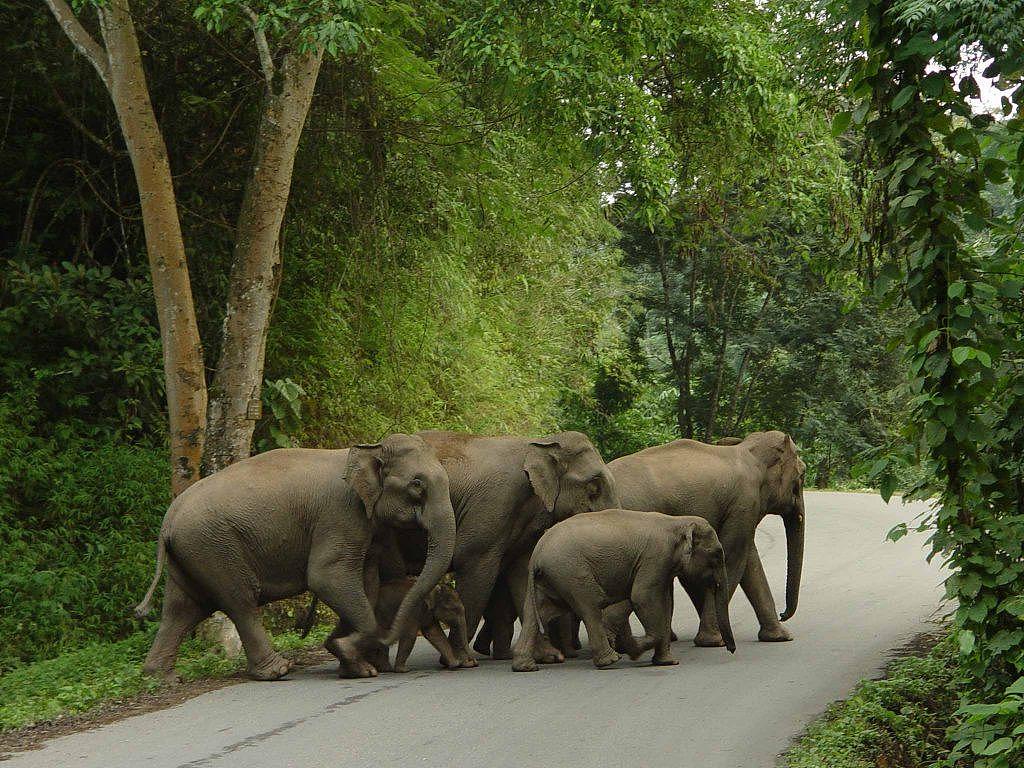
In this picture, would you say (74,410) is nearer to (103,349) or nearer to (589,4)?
(103,349)

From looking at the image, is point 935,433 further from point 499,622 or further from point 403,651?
point 499,622

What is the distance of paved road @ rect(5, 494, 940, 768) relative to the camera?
24.0 feet

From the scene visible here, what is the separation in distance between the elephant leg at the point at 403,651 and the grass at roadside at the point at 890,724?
351 cm

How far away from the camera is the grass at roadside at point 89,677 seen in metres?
8.59

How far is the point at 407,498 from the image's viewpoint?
10305mm

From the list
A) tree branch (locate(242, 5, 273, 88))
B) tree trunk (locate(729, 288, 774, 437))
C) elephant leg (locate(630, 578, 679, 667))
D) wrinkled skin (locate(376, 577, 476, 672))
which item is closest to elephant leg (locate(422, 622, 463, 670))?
wrinkled skin (locate(376, 577, 476, 672))

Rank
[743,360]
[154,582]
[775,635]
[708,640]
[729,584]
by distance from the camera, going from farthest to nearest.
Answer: [743,360], [775,635], [729,584], [708,640], [154,582]

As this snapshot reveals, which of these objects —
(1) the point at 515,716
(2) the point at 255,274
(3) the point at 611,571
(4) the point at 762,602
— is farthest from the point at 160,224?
(4) the point at 762,602

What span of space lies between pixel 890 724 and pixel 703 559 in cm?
→ 279

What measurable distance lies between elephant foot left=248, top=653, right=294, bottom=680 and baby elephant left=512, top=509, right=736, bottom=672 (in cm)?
181

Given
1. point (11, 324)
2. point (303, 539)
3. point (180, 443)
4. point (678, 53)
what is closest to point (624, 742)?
point (303, 539)

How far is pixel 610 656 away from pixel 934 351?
4.54 metres

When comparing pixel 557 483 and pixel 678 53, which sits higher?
pixel 678 53

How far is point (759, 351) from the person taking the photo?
37.6 meters
